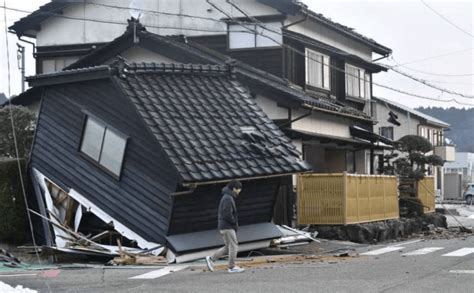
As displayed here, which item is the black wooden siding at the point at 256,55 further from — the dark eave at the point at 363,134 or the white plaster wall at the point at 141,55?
the dark eave at the point at 363,134

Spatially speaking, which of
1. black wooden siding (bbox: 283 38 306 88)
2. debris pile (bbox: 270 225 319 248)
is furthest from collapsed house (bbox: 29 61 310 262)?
black wooden siding (bbox: 283 38 306 88)

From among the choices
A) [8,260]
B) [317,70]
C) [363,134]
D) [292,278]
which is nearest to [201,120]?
[8,260]

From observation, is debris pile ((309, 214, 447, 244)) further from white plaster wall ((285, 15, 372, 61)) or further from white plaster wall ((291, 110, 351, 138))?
white plaster wall ((285, 15, 372, 61))

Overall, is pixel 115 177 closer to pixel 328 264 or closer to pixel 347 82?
pixel 328 264

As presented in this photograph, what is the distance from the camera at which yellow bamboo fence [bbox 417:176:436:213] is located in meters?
31.3

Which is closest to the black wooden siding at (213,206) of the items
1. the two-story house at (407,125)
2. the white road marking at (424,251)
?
the white road marking at (424,251)

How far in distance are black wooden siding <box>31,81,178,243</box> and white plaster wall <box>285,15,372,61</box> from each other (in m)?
10.9

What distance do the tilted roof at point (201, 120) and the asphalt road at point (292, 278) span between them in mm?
2506

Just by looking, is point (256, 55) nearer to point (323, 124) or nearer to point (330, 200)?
point (323, 124)

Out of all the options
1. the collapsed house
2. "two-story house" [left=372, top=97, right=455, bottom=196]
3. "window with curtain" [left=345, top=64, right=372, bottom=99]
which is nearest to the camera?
the collapsed house

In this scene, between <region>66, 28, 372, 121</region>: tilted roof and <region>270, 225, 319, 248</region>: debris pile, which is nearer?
<region>270, 225, 319, 248</region>: debris pile

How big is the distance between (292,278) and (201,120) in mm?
5840

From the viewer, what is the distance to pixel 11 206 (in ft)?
58.9

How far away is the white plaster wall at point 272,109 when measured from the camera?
934 inches
